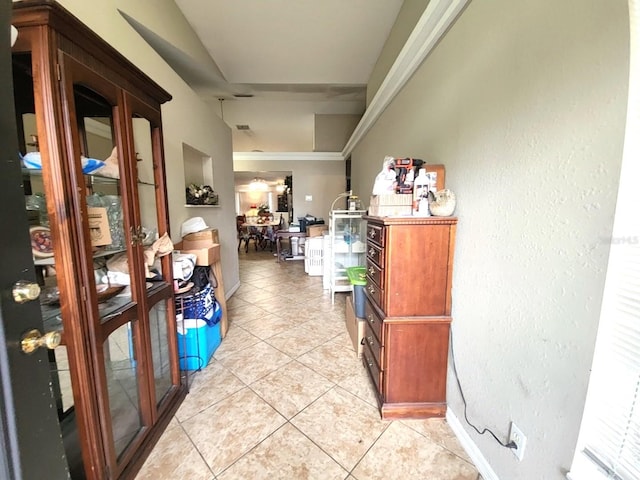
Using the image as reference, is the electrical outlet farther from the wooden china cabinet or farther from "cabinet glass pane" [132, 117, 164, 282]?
"cabinet glass pane" [132, 117, 164, 282]

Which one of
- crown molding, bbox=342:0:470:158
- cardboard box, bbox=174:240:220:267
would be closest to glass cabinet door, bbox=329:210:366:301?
crown molding, bbox=342:0:470:158

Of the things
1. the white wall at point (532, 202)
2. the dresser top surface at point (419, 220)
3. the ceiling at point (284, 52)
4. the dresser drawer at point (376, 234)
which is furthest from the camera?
the ceiling at point (284, 52)

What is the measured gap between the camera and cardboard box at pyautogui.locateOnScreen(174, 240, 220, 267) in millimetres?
2176

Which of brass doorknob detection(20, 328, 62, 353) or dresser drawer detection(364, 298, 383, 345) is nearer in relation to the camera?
brass doorknob detection(20, 328, 62, 353)

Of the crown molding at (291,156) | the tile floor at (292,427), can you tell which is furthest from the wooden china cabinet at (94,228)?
the crown molding at (291,156)

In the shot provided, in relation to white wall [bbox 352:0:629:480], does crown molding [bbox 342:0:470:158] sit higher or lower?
higher

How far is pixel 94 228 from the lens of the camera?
111 cm

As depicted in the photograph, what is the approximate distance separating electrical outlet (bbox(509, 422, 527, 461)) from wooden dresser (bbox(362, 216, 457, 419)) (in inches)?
18.7

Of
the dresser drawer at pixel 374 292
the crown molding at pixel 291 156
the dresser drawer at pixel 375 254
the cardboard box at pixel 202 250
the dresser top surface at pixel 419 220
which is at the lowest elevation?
the dresser drawer at pixel 374 292

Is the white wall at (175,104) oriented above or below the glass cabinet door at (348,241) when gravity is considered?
above

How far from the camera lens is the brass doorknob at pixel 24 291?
51 centimetres

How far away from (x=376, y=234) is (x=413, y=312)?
1.69 ft

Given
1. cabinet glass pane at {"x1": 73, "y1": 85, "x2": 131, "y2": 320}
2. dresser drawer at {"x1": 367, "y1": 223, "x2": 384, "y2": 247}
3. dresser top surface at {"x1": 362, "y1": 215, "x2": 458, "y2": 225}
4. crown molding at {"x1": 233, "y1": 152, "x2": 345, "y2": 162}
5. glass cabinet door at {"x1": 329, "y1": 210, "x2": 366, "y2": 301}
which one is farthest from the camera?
crown molding at {"x1": 233, "y1": 152, "x2": 345, "y2": 162}

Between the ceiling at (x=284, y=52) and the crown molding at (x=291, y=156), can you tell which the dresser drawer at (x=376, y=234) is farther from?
the crown molding at (x=291, y=156)
